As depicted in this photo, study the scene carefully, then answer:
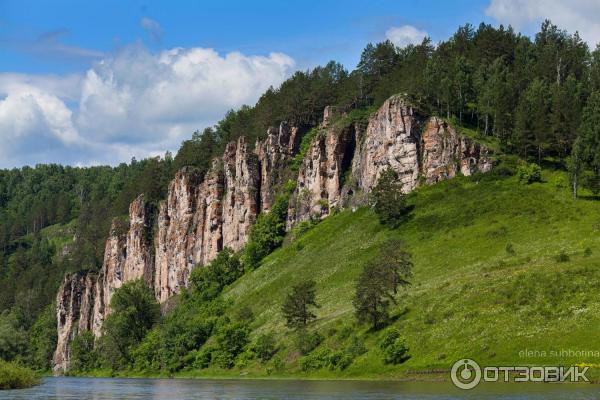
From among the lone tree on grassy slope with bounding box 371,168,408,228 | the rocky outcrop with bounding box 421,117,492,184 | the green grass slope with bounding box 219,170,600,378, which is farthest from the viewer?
the rocky outcrop with bounding box 421,117,492,184

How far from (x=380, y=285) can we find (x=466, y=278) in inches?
498

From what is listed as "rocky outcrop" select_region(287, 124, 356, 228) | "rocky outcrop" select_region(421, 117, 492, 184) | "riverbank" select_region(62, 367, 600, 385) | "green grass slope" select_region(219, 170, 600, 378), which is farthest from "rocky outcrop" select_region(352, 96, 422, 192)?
"riverbank" select_region(62, 367, 600, 385)

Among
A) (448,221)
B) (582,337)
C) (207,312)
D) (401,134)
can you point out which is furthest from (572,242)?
(207,312)

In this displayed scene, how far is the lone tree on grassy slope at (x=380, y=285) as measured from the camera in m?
105

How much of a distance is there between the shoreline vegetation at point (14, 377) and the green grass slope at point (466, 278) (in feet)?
105

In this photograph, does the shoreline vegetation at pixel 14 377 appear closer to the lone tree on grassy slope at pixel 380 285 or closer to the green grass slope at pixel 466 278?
the green grass slope at pixel 466 278

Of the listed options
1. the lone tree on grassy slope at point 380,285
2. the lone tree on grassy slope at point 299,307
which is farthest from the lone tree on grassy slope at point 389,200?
the lone tree on grassy slope at point 380,285

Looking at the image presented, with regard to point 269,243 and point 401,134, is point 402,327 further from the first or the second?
point 269,243

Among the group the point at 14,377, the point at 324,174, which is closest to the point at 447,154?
the point at 324,174

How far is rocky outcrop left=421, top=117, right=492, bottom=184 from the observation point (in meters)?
160

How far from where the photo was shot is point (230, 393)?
7850cm

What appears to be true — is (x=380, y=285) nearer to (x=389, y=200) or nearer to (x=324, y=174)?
(x=389, y=200)

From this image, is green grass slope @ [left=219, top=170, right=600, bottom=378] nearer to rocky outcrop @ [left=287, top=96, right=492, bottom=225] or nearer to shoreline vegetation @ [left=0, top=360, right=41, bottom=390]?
rocky outcrop @ [left=287, top=96, right=492, bottom=225]

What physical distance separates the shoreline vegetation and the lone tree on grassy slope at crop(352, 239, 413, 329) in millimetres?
40842
